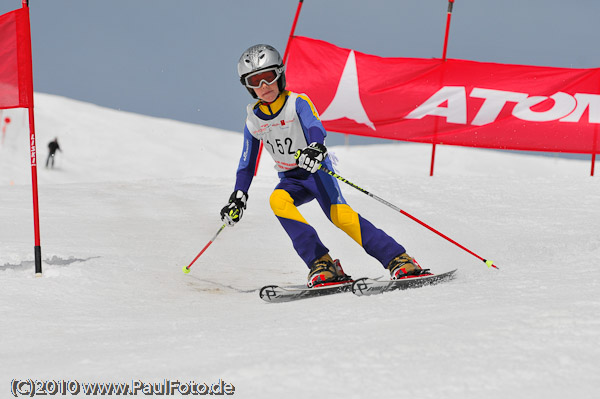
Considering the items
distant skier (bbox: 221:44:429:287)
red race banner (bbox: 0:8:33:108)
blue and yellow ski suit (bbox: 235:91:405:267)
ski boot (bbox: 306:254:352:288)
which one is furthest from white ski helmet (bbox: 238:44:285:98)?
red race banner (bbox: 0:8:33:108)

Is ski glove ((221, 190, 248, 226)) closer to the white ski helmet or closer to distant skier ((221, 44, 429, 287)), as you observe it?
distant skier ((221, 44, 429, 287))

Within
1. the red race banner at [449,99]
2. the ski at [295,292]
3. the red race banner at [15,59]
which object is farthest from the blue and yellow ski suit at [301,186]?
the red race banner at [449,99]

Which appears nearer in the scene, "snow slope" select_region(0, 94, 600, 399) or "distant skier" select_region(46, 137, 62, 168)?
"snow slope" select_region(0, 94, 600, 399)

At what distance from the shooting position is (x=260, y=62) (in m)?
3.84

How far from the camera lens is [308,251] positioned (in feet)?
12.8

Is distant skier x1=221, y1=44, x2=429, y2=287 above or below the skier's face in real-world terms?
below

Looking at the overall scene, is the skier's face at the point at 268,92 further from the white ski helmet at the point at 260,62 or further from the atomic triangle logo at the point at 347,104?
the atomic triangle logo at the point at 347,104

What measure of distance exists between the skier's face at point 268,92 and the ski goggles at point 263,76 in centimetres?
2

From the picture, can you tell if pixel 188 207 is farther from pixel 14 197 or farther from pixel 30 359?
pixel 30 359

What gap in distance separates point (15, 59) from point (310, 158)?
2354 millimetres

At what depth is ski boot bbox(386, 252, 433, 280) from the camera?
3693mm

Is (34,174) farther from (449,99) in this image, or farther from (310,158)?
(449,99)

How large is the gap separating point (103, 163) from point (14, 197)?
17.9 meters

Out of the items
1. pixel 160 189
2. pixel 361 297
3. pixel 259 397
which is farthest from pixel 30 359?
pixel 160 189
